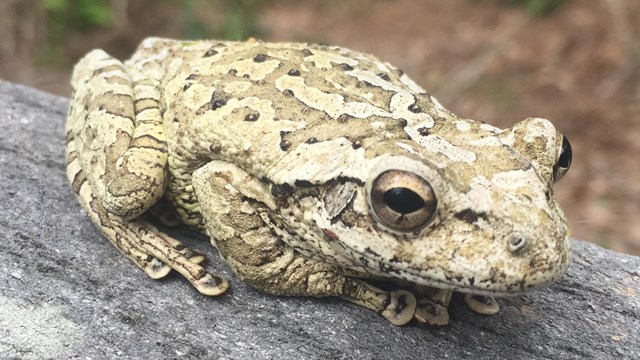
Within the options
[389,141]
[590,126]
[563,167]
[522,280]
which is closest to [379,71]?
[389,141]

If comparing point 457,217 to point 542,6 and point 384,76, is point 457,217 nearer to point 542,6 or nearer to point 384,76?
point 384,76

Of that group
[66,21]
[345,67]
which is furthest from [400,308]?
[66,21]

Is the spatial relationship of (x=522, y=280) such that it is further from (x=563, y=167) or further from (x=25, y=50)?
(x=25, y=50)

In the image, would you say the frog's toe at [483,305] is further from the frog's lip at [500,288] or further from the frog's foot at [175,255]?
the frog's foot at [175,255]

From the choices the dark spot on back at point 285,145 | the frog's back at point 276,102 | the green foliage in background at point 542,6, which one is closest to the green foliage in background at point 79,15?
the frog's back at point 276,102

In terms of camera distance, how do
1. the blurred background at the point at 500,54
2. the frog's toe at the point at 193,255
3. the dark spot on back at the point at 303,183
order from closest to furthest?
the dark spot on back at the point at 303,183 < the frog's toe at the point at 193,255 < the blurred background at the point at 500,54

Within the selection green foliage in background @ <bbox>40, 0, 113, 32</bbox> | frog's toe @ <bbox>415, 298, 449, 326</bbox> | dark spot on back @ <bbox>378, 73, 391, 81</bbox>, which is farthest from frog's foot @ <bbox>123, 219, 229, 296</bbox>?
green foliage in background @ <bbox>40, 0, 113, 32</bbox>

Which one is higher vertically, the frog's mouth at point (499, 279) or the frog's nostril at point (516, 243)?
the frog's nostril at point (516, 243)

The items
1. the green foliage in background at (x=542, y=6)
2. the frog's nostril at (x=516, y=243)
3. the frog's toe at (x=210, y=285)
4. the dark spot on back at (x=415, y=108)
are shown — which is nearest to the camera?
the frog's nostril at (x=516, y=243)
